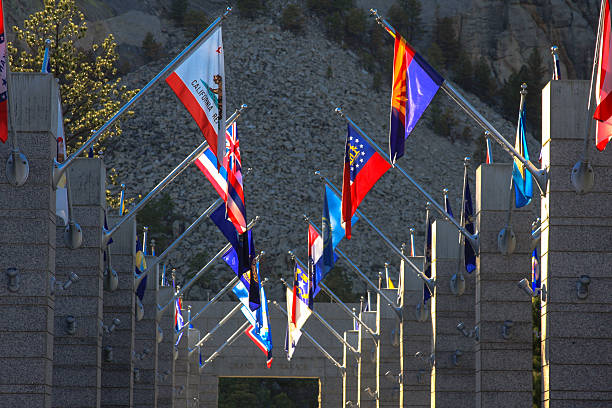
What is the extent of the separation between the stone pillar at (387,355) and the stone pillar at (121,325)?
1185cm

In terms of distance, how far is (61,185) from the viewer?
23.2 metres

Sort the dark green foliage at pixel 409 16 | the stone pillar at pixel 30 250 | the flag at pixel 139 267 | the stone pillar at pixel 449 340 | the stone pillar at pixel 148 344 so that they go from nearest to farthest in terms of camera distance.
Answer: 1. the stone pillar at pixel 30 250
2. the stone pillar at pixel 449 340
3. the flag at pixel 139 267
4. the stone pillar at pixel 148 344
5. the dark green foliage at pixel 409 16

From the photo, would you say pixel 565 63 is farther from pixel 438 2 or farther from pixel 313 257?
pixel 313 257

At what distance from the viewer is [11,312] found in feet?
67.4

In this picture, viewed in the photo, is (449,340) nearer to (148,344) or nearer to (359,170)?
(359,170)

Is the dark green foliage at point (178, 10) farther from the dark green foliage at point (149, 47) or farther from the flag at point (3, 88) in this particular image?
the flag at point (3, 88)

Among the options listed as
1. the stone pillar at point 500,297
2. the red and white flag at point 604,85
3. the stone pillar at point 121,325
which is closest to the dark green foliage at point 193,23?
the stone pillar at point 121,325

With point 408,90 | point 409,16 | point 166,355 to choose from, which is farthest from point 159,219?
point 408,90

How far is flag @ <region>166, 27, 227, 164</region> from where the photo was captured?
21562 mm

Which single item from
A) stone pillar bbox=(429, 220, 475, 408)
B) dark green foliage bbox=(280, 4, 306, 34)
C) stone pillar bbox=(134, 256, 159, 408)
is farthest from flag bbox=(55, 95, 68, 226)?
dark green foliage bbox=(280, 4, 306, 34)

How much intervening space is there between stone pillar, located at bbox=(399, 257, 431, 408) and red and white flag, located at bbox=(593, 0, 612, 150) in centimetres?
1758

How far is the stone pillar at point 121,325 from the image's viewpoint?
3009 cm

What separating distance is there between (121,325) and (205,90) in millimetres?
10370

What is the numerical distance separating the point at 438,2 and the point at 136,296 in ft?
431
